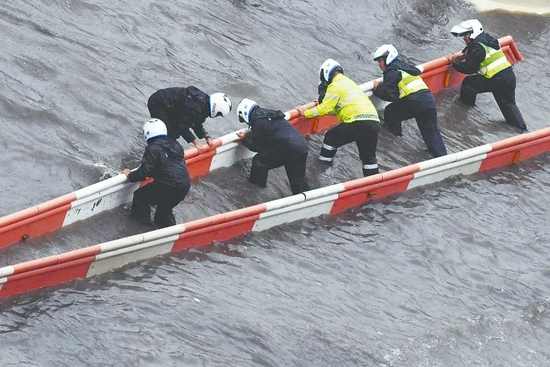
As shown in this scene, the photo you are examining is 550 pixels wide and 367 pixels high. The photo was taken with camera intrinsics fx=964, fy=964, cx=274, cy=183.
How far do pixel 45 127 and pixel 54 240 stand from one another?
2495mm

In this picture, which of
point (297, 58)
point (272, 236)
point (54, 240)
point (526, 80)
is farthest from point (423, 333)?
point (526, 80)

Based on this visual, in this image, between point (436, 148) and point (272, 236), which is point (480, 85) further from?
point (272, 236)

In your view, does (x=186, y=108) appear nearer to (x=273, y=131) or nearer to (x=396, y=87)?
(x=273, y=131)

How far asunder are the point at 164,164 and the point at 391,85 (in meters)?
4.09

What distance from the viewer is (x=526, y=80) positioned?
53.4 feet

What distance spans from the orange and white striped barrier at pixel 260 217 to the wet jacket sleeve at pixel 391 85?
1.14m

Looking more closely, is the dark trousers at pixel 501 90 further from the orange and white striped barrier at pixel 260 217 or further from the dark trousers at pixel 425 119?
the dark trousers at pixel 425 119

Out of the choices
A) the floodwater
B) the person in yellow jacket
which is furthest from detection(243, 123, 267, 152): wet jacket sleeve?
the person in yellow jacket

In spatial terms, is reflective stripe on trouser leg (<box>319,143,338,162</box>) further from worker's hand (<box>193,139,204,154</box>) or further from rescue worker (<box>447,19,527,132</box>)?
rescue worker (<box>447,19,527,132</box>)

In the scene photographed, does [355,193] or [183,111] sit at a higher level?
[183,111]

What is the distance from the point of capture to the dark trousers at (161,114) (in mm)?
11227

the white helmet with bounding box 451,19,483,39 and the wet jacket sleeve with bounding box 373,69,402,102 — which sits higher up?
the white helmet with bounding box 451,19,483,39

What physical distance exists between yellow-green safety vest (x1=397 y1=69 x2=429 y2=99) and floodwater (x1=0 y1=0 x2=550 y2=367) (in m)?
0.83

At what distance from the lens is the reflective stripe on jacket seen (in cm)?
1196
